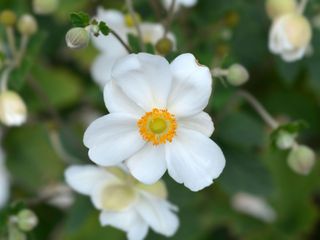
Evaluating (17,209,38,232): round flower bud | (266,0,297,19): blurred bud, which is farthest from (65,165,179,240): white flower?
(266,0,297,19): blurred bud

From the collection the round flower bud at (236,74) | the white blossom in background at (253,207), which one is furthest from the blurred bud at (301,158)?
the white blossom in background at (253,207)

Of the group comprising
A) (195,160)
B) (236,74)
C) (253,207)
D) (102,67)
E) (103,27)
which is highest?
(103,27)

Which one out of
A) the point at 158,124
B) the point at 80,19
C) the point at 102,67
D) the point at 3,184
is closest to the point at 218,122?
the point at 102,67

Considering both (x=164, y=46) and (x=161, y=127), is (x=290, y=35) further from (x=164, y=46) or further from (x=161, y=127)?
(x=161, y=127)

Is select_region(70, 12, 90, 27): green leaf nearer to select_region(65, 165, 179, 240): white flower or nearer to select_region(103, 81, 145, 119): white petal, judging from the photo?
select_region(103, 81, 145, 119): white petal

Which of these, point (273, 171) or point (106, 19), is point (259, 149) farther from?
point (106, 19)
